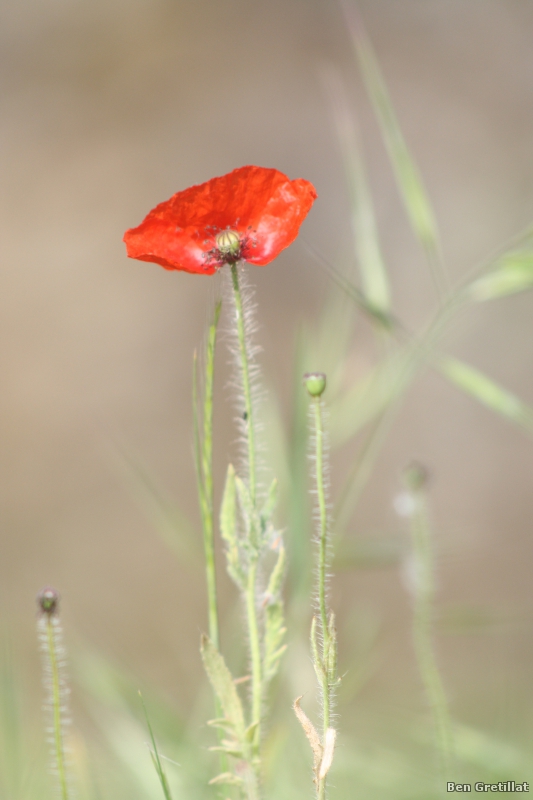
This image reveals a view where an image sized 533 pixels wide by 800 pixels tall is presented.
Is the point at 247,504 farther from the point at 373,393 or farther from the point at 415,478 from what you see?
the point at 373,393

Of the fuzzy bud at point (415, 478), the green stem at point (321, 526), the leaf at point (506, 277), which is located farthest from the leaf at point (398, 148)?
the green stem at point (321, 526)

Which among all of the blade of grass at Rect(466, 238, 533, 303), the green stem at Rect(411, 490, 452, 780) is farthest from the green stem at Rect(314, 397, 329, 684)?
the blade of grass at Rect(466, 238, 533, 303)

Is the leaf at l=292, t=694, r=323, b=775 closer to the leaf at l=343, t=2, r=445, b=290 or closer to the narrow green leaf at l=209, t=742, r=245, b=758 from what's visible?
the narrow green leaf at l=209, t=742, r=245, b=758

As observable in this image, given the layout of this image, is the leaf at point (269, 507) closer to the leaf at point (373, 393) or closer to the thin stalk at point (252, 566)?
the thin stalk at point (252, 566)

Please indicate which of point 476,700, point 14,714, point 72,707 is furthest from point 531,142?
point 14,714

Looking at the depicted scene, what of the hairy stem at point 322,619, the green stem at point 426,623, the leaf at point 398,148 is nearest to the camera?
the hairy stem at point 322,619
